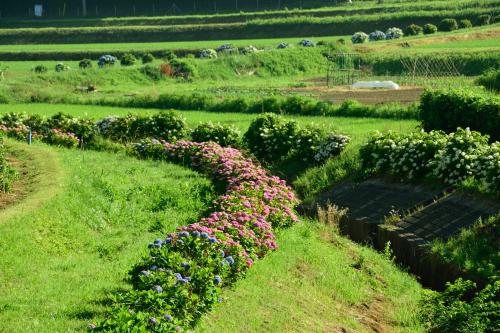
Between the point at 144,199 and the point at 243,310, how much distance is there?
279 inches

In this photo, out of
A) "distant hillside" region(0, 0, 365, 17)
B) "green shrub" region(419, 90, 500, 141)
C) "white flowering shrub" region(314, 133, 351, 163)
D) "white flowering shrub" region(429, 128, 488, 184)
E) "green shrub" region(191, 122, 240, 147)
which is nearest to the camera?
"white flowering shrub" region(429, 128, 488, 184)

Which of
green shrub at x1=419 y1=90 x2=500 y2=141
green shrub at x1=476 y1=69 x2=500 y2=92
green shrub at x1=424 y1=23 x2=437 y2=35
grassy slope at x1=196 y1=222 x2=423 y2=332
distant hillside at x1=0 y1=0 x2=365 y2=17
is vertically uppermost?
distant hillside at x1=0 y1=0 x2=365 y2=17

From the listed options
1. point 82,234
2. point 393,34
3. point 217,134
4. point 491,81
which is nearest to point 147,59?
point 393,34

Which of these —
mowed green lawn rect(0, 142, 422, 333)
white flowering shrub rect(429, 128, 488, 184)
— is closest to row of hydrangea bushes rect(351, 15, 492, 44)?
white flowering shrub rect(429, 128, 488, 184)

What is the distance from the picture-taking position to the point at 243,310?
12578 millimetres

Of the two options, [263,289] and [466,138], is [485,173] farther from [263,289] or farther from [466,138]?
[263,289]

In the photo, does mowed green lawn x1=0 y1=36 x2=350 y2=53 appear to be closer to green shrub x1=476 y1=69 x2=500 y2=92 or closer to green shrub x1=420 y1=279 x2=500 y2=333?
green shrub x1=476 y1=69 x2=500 y2=92

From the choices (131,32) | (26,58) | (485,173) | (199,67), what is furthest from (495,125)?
(131,32)

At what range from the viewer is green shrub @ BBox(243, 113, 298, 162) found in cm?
2605

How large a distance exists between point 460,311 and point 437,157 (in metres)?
6.89

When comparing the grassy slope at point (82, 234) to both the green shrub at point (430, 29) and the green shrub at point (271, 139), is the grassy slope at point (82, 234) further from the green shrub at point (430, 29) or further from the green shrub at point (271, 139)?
the green shrub at point (430, 29)

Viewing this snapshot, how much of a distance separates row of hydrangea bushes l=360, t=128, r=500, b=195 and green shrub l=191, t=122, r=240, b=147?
5.46m

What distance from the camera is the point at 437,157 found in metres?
19.6

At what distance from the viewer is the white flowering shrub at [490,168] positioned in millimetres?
17609
